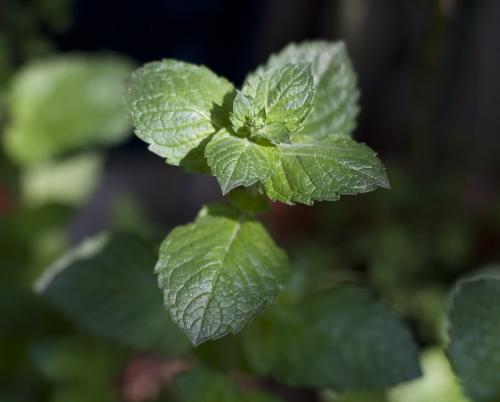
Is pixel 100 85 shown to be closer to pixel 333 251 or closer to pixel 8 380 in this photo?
pixel 8 380

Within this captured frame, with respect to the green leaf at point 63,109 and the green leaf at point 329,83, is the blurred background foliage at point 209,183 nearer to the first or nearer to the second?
the green leaf at point 63,109

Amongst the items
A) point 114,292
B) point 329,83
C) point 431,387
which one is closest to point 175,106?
point 329,83

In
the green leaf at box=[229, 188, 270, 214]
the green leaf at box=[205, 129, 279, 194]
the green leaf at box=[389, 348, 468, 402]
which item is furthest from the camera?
the green leaf at box=[389, 348, 468, 402]

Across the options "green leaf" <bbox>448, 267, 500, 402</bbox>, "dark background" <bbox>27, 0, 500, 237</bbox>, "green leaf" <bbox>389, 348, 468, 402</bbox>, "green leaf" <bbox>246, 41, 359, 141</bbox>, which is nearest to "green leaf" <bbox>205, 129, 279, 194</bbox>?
"green leaf" <bbox>246, 41, 359, 141</bbox>

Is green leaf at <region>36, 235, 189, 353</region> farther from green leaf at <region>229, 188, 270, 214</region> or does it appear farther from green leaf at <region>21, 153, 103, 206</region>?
green leaf at <region>21, 153, 103, 206</region>

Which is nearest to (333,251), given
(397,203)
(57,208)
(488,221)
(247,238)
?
(397,203)

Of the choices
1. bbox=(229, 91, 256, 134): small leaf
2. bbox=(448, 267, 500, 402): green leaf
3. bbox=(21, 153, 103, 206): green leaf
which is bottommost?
bbox=(21, 153, 103, 206): green leaf

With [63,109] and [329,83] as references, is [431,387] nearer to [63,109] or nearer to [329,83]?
[329,83]
